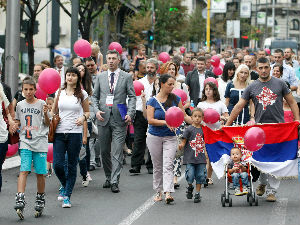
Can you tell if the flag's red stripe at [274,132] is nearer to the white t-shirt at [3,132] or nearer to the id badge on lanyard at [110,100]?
the id badge on lanyard at [110,100]

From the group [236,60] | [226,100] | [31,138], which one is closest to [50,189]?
[31,138]

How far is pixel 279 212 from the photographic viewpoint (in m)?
10.0

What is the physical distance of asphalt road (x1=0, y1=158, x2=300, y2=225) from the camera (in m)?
9.47

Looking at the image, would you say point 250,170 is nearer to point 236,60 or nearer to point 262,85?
point 262,85

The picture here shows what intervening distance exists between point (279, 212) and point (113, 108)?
329 centimetres

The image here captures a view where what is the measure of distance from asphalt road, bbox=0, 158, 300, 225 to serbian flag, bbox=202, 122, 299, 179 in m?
0.44

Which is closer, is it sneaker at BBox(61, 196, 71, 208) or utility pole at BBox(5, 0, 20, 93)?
sneaker at BBox(61, 196, 71, 208)

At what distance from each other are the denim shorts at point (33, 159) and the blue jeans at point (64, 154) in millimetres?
578

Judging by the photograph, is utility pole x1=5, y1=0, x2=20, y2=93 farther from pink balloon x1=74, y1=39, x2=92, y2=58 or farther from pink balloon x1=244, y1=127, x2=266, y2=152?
pink balloon x1=244, y1=127, x2=266, y2=152

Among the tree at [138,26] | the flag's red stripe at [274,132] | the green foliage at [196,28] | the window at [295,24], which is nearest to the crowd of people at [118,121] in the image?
the flag's red stripe at [274,132]

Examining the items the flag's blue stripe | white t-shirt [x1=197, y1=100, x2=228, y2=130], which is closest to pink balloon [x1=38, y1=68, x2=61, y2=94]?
the flag's blue stripe

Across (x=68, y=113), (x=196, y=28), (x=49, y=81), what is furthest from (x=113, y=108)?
(x=196, y=28)

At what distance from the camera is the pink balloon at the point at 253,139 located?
10.2 meters

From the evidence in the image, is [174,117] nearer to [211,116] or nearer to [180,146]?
[180,146]
